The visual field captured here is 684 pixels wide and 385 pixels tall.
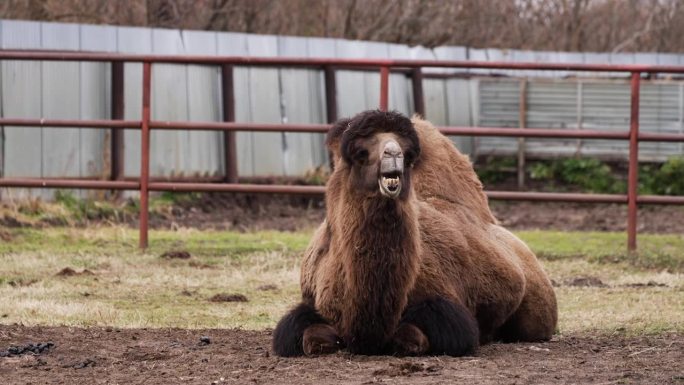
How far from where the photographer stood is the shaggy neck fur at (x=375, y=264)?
20.1 ft

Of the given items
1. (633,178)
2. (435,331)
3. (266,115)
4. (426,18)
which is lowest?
(435,331)

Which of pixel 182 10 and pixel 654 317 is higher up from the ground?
pixel 182 10

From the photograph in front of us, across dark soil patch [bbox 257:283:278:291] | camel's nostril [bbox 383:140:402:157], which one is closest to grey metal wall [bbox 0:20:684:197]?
dark soil patch [bbox 257:283:278:291]

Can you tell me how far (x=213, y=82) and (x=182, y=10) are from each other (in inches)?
198

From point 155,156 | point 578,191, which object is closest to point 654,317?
point 155,156

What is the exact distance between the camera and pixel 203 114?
16.6 meters

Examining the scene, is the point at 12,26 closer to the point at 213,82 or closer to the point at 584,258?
the point at 213,82

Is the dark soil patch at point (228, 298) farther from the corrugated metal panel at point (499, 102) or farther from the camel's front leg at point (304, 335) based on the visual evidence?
the corrugated metal panel at point (499, 102)

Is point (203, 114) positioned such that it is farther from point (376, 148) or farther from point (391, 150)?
point (391, 150)

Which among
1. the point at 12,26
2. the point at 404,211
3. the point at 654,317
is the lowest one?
the point at 654,317

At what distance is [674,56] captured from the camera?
2816cm

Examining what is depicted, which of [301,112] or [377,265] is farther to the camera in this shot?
[301,112]

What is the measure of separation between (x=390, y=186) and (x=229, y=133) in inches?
403

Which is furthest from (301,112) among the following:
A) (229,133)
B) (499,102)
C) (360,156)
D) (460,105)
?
(360,156)
